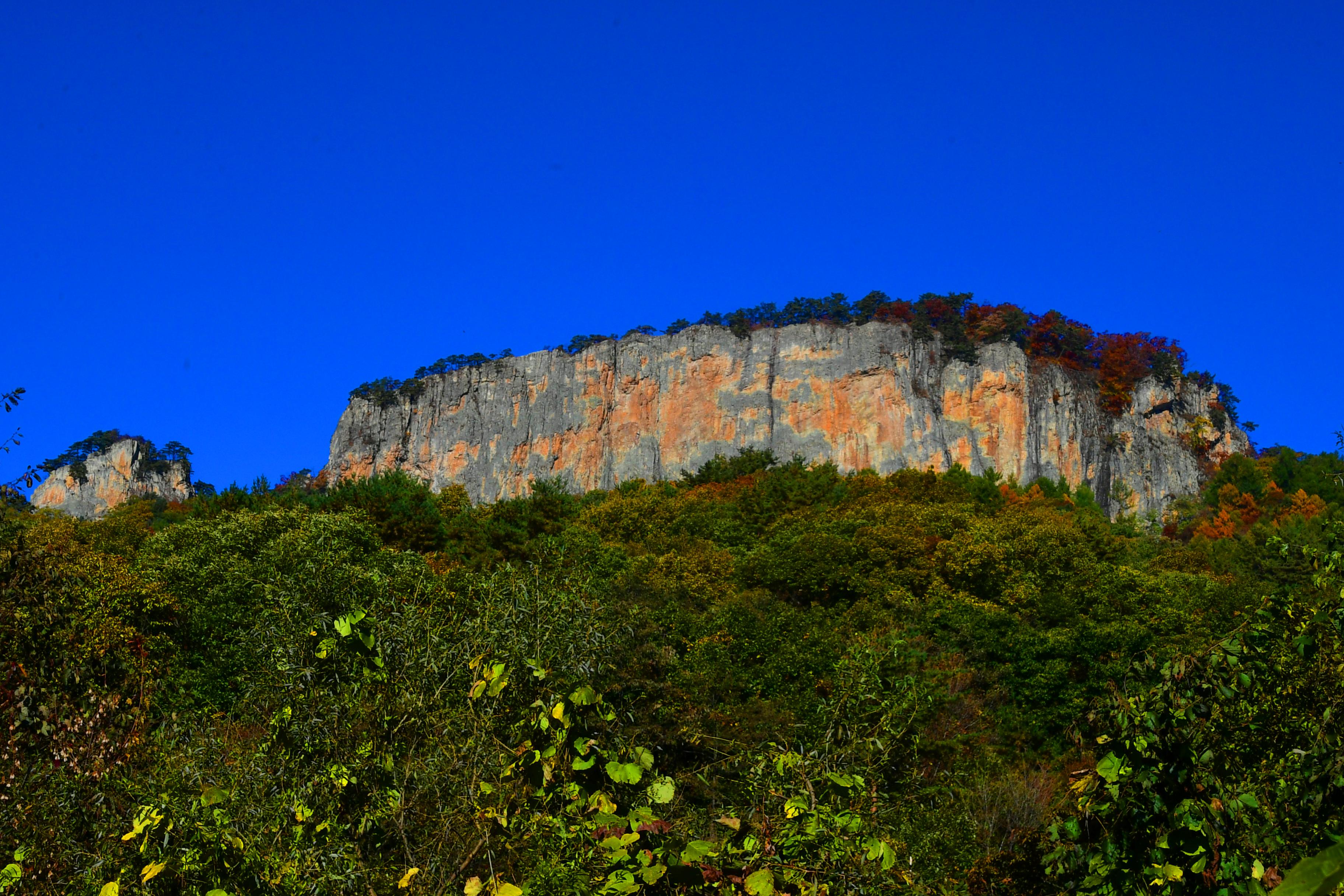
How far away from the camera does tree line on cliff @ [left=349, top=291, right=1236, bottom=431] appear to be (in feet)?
248

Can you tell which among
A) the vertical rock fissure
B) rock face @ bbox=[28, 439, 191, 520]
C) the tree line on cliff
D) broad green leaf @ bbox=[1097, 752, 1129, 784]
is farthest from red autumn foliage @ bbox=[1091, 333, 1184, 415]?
broad green leaf @ bbox=[1097, 752, 1129, 784]

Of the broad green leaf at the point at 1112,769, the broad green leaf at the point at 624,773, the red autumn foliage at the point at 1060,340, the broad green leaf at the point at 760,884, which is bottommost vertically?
the broad green leaf at the point at 760,884

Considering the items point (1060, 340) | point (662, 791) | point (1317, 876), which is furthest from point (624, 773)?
point (1060, 340)

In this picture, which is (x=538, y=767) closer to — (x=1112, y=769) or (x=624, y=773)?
(x=624, y=773)

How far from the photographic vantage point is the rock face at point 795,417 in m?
71.8

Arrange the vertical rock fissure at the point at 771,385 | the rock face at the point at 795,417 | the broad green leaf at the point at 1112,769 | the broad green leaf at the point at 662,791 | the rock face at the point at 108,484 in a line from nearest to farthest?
the broad green leaf at the point at 662,791
the broad green leaf at the point at 1112,769
the rock face at the point at 795,417
the vertical rock fissure at the point at 771,385
the rock face at the point at 108,484

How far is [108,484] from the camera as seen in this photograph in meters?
81.1

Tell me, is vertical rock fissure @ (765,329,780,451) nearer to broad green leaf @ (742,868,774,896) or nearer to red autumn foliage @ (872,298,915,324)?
red autumn foliage @ (872,298,915,324)

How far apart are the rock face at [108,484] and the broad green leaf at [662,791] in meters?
80.1

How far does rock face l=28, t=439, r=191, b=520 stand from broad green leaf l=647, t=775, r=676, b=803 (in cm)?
8014

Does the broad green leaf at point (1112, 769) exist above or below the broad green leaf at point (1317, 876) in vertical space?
above

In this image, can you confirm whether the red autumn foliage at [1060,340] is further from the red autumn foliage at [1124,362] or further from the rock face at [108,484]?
the rock face at [108,484]

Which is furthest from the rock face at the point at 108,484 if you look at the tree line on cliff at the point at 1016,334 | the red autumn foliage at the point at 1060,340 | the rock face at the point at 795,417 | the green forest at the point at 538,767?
the green forest at the point at 538,767

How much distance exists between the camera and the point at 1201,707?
4715mm
